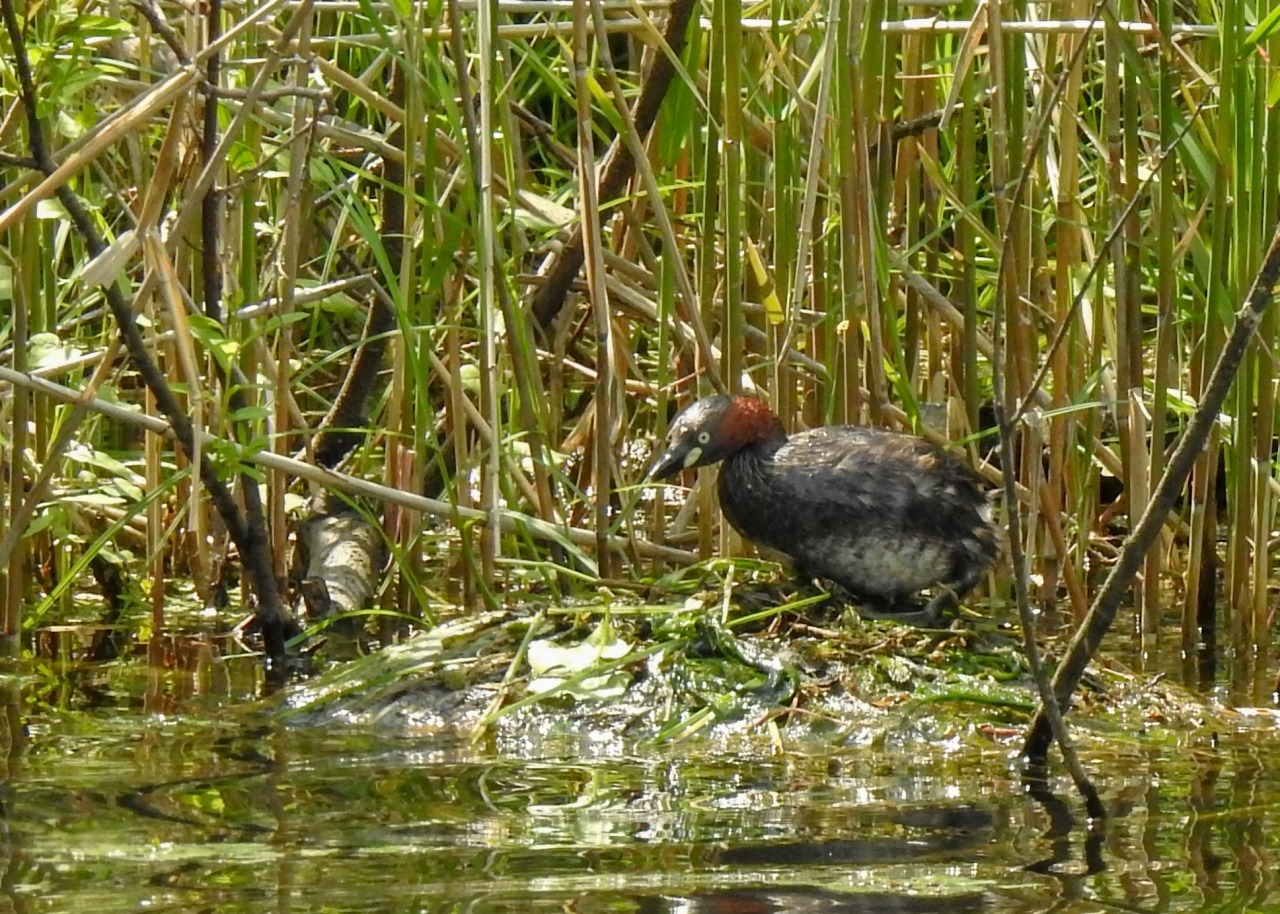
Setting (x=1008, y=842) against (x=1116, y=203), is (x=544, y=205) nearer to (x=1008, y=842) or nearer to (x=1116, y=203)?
(x=1116, y=203)

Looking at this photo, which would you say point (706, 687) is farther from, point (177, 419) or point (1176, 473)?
point (1176, 473)

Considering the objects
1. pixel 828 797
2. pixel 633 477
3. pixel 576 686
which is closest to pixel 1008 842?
pixel 828 797

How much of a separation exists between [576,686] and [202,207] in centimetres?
134

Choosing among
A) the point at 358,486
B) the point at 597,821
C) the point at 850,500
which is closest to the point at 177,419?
the point at 358,486

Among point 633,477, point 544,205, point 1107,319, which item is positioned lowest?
point 633,477

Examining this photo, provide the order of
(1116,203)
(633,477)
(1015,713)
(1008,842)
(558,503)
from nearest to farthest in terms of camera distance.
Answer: (1008,842)
(1015,713)
(1116,203)
(558,503)
(633,477)

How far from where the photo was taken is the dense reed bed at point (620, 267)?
4.01 metres

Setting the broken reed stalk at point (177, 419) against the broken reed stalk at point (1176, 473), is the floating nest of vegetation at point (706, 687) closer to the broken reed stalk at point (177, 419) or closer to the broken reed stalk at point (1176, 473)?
the broken reed stalk at point (177, 419)

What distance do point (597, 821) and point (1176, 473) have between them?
1.09 m

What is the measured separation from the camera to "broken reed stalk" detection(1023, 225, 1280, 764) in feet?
9.04

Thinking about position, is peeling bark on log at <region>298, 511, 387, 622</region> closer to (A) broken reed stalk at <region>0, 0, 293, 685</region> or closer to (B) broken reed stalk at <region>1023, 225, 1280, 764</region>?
(A) broken reed stalk at <region>0, 0, 293, 685</region>

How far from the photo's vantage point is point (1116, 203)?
14.4ft

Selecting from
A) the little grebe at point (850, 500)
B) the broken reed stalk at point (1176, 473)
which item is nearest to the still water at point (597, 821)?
the broken reed stalk at point (1176, 473)

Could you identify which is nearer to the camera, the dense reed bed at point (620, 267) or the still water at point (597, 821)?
the still water at point (597, 821)
